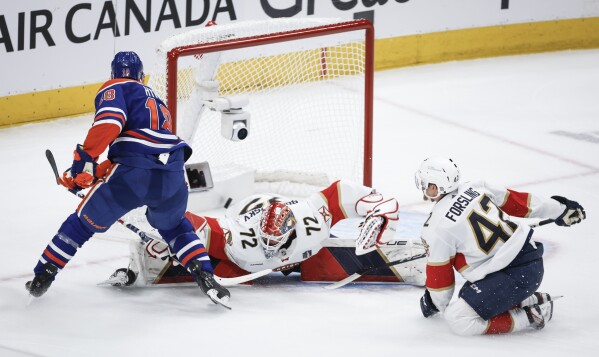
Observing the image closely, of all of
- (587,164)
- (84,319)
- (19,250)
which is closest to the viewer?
(84,319)

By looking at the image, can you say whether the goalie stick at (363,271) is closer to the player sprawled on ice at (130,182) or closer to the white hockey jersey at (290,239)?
the white hockey jersey at (290,239)

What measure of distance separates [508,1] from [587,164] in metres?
2.47

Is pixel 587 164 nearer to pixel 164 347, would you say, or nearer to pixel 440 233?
pixel 440 233

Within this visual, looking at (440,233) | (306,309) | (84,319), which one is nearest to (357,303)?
(306,309)

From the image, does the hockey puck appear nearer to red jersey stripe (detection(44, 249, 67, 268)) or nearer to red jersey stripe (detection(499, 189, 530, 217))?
red jersey stripe (detection(44, 249, 67, 268))

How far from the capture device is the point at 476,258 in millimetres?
4316

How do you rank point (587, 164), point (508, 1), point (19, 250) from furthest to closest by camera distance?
point (508, 1) < point (587, 164) < point (19, 250)

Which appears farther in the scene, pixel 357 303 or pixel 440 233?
pixel 357 303

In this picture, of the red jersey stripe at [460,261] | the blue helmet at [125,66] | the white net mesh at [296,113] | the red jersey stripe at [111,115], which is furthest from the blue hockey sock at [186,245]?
the white net mesh at [296,113]

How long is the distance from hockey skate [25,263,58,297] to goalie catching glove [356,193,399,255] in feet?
3.90

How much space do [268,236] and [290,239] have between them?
0.45ft

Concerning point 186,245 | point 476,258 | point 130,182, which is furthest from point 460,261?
point 130,182

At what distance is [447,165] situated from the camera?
14.3 ft

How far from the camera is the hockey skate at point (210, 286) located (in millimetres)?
4602
